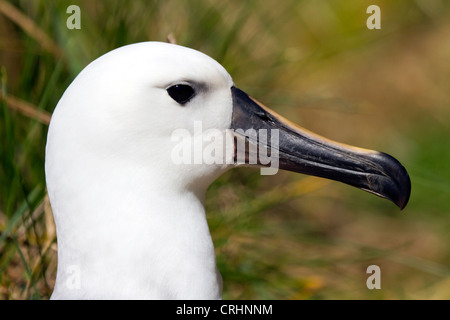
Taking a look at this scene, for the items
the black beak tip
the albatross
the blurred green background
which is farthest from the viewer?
the blurred green background

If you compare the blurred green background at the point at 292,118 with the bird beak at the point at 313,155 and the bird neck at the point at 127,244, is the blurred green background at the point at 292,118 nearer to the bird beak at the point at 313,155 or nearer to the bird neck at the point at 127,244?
the bird neck at the point at 127,244

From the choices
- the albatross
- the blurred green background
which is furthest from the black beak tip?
the blurred green background

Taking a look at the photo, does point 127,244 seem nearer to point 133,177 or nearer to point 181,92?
point 133,177

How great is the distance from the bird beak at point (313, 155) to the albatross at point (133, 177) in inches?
6.6

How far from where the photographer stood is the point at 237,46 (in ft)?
12.8

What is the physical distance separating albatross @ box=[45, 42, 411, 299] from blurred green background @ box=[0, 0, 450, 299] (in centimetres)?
65

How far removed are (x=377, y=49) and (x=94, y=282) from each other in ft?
15.3

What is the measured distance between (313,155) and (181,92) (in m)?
0.52

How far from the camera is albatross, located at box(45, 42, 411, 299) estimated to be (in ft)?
6.74

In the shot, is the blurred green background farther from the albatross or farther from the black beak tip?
the black beak tip

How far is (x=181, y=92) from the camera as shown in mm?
2170

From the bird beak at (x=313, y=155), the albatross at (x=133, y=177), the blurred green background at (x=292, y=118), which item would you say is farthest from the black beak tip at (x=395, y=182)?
the blurred green background at (x=292, y=118)

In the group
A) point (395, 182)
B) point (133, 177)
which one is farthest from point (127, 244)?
point (395, 182)
